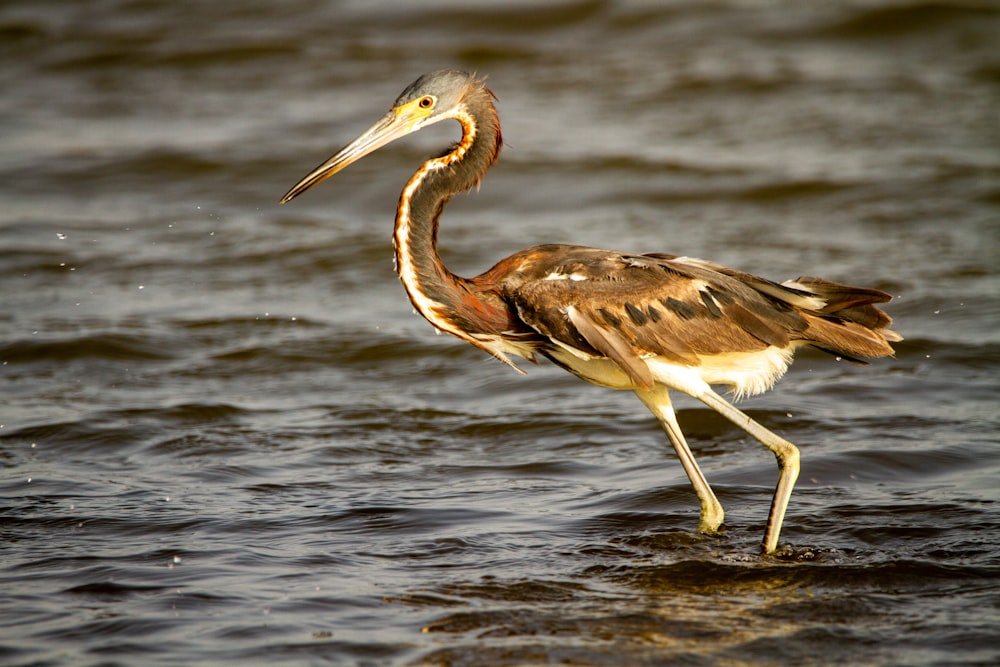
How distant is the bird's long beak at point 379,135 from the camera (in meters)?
6.35

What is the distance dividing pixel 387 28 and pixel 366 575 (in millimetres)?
14202

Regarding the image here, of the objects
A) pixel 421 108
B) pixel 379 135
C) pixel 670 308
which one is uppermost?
pixel 421 108

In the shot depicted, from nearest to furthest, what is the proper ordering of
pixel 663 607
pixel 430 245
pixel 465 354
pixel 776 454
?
pixel 663 607, pixel 430 245, pixel 776 454, pixel 465 354

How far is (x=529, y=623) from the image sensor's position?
5219 mm

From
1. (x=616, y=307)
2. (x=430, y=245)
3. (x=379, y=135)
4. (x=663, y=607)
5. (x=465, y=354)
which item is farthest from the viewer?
(x=465, y=354)

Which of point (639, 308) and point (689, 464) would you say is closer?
point (639, 308)

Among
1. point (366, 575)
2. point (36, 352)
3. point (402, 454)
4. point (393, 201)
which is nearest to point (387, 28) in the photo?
point (393, 201)

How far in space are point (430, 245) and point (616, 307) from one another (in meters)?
0.96

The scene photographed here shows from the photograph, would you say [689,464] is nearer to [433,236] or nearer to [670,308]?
[670,308]

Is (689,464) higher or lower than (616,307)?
lower

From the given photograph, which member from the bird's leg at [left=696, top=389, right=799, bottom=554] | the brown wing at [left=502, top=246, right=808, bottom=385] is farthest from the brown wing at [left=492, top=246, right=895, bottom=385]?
the bird's leg at [left=696, top=389, right=799, bottom=554]

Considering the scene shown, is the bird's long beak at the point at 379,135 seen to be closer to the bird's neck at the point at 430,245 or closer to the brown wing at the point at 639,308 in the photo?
the bird's neck at the point at 430,245

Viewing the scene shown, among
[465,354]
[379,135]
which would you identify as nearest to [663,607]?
[379,135]

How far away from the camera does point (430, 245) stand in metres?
6.16
